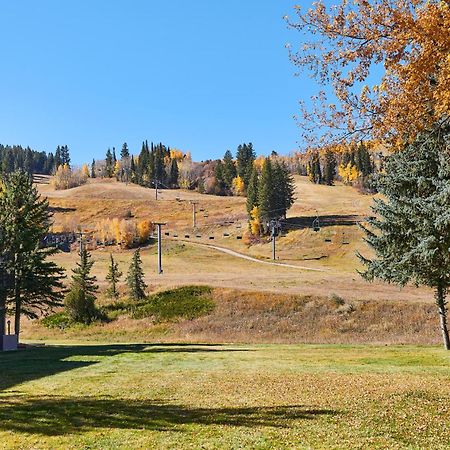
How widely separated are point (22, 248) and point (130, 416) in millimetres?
28886

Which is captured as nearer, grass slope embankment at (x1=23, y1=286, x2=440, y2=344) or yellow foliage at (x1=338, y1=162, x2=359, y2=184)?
grass slope embankment at (x1=23, y1=286, x2=440, y2=344)

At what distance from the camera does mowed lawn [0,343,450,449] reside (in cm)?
959

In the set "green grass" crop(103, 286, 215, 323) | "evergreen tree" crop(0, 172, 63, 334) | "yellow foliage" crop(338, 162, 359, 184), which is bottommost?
"green grass" crop(103, 286, 215, 323)

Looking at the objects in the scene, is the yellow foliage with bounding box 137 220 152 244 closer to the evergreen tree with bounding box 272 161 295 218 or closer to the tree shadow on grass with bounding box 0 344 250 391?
the evergreen tree with bounding box 272 161 295 218

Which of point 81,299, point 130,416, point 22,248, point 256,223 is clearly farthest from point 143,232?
point 130,416

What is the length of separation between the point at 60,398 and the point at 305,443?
790 cm

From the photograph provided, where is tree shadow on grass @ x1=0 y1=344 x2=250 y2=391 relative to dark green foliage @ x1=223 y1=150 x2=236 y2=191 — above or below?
below

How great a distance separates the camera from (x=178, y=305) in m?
48.5

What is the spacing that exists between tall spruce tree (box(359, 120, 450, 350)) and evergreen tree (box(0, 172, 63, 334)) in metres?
24.3

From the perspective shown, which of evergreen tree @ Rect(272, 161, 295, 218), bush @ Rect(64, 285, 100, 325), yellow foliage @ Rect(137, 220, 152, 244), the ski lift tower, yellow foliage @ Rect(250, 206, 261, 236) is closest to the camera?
the ski lift tower

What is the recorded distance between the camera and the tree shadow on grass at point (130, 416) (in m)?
10.6

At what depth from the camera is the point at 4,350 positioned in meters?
32.3

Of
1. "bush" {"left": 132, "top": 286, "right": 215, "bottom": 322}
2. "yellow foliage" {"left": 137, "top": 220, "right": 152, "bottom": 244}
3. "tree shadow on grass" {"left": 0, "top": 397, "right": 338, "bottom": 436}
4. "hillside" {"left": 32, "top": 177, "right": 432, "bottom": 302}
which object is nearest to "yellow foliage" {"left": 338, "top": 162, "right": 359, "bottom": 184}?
"hillside" {"left": 32, "top": 177, "right": 432, "bottom": 302}

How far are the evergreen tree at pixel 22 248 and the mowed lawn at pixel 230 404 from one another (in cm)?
1576
